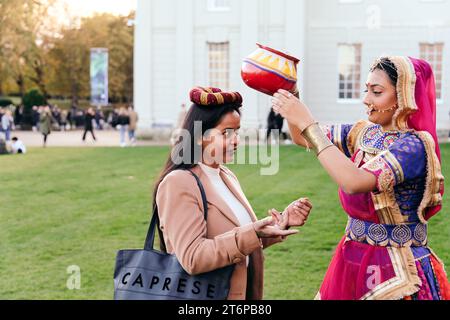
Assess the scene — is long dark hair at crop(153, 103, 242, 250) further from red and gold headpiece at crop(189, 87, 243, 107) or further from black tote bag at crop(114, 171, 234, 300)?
black tote bag at crop(114, 171, 234, 300)

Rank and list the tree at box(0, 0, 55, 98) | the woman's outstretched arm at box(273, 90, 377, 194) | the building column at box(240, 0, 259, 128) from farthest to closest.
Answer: the building column at box(240, 0, 259, 128) → the tree at box(0, 0, 55, 98) → the woman's outstretched arm at box(273, 90, 377, 194)

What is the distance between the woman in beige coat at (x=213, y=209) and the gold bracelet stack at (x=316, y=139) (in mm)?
271

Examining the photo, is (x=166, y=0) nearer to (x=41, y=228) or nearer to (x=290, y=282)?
(x=41, y=228)

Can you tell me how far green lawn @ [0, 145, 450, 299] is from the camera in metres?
7.53

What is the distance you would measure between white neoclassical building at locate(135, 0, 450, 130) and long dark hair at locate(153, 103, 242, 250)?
2577 cm

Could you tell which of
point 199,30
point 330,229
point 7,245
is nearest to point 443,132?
point 199,30

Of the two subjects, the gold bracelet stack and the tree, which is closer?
the gold bracelet stack

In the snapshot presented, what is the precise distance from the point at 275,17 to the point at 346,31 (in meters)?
3.00

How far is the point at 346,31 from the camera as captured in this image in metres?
29.8

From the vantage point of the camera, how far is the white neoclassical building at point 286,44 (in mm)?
29188

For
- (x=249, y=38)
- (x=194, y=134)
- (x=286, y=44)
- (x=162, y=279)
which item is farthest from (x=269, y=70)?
(x=249, y=38)

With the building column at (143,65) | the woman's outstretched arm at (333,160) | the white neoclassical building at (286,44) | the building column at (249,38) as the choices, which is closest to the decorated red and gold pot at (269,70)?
the woman's outstretched arm at (333,160)

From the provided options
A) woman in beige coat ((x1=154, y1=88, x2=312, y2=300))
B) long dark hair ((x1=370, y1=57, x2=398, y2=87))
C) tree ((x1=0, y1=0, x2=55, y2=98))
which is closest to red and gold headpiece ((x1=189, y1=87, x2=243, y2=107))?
woman in beige coat ((x1=154, y1=88, x2=312, y2=300))

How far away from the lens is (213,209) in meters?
3.30
